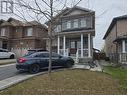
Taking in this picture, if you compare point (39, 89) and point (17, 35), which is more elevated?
point (17, 35)

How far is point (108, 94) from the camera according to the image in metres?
8.87

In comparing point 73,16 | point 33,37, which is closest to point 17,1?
point 73,16

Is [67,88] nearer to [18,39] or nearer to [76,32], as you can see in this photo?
[76,32]

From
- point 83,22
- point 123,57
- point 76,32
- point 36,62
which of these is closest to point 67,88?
point 36,62

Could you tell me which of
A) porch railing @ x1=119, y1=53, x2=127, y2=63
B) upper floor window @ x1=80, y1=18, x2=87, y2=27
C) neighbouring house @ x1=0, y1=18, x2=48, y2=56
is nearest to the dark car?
porch railing @ x1=119, y1=53, x2=127, y2=63

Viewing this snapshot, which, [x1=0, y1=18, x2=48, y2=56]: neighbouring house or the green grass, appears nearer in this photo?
the green grass

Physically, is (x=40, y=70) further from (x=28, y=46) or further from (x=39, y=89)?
(x=28, y=46)

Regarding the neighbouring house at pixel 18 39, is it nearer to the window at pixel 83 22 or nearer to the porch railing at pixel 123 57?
the window at pixel 83 22

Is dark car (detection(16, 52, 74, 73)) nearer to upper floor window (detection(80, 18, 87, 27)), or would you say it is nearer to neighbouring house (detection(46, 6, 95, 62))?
neighbouring house (detection(46, 6, 95, 62))

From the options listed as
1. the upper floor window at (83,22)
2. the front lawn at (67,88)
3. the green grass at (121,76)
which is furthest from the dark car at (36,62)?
the upper floor window at (83,22)

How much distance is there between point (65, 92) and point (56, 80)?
88.7 inches

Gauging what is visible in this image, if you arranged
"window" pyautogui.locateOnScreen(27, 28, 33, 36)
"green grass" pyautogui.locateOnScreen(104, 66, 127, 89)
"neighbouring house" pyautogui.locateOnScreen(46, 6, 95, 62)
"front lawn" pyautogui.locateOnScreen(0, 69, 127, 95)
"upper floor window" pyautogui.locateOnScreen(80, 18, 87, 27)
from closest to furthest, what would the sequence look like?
"front lawn" pyautogui.locateOnScreen(0, 69, 127, 95) → "green grass" pyautogui.locateOnScreen(104, 66, 127, 89) → "neighbouring house" pyautogui.locateOnScreen(46, 6, 95, 62) → "upper floor window" pyautogui.locateOnScreen(80, 18, 87, 27) → "window" pyautogui.locateOnScreen(27, 28, 33, 36)

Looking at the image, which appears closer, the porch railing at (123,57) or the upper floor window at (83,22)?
the porch railing at (123,57)

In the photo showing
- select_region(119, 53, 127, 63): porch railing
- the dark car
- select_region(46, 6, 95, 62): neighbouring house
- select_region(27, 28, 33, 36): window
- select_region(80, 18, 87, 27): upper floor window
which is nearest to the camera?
the dark car
